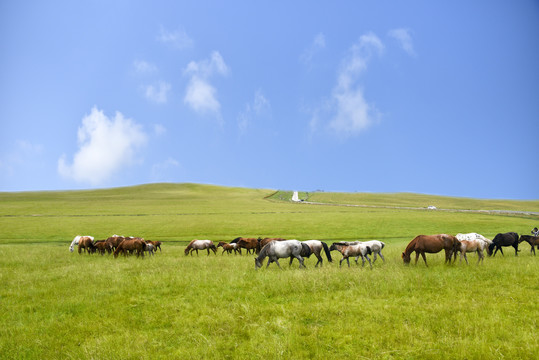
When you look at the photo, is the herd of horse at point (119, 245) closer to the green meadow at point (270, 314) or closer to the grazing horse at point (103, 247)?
the grazing horse at point (103, 247)

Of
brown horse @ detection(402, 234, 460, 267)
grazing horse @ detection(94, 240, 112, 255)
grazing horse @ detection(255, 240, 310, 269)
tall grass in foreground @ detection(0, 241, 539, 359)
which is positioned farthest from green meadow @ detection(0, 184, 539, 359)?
grazing horse @ detection(94, 240, 112, 255)

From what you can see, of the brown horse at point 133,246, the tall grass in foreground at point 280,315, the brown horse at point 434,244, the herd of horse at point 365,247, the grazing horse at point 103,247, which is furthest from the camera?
the grazing horse at point 103,247

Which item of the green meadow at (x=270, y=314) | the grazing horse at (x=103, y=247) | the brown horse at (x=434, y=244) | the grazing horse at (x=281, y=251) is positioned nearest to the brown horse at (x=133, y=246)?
the grazing horse at (x=103, y=247)

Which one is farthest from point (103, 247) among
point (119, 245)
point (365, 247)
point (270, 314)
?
point (270, 314)

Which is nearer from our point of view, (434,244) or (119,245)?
(434,244)

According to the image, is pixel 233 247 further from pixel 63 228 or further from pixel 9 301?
pixel 63 228

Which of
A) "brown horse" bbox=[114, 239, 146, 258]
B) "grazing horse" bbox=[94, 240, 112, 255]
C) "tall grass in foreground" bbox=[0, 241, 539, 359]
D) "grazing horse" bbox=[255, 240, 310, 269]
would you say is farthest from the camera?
"grazing horse" bbox=[94, 240, 112, 255]

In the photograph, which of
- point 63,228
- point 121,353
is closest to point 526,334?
point 121,353

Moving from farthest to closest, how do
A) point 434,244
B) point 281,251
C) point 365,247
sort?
1. point 365,247
2. point 281,251
3. point 434,244

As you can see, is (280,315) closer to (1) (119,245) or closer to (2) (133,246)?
(2) (133,246)

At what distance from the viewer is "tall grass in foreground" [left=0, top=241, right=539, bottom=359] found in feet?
22.1

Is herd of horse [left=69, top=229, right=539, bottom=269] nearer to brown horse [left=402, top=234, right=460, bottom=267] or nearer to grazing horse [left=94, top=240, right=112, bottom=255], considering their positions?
brown horse [left=402, top=234, right=460, bottom=267]

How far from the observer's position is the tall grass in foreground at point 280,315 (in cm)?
674

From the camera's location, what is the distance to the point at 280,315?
8523mm
